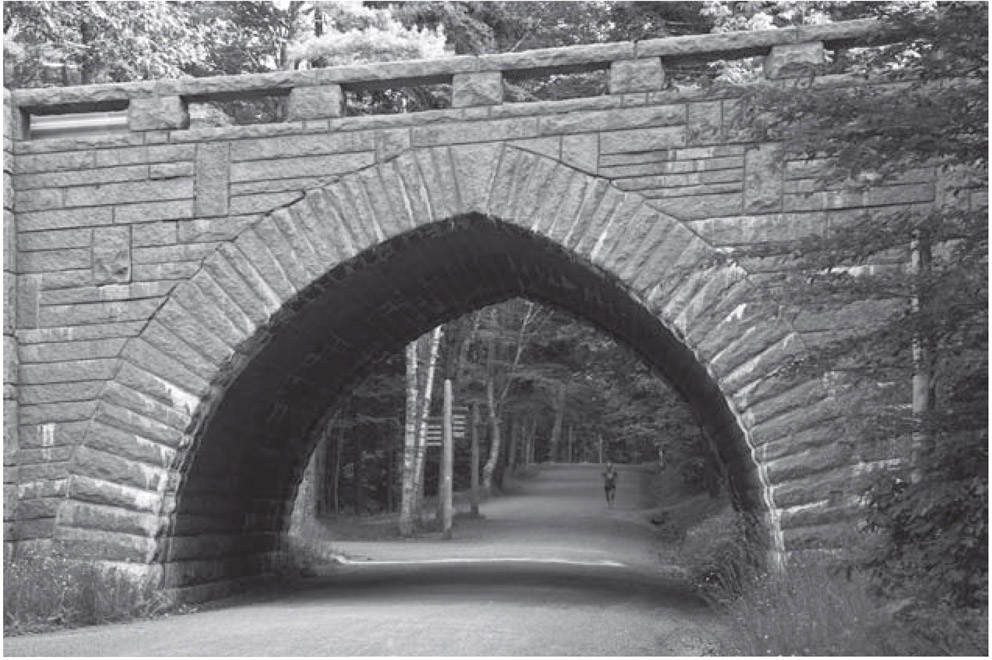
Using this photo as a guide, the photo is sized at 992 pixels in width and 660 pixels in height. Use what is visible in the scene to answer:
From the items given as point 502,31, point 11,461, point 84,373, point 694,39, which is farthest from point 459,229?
point 502,31

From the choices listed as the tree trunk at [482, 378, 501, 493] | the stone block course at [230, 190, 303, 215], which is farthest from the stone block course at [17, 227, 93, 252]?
the tree trunk at [482, 378, 501, 493]

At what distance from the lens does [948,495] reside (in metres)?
6.32

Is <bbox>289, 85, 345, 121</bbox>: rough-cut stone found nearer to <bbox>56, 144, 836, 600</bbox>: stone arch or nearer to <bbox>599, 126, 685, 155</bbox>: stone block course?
<bbox>56, 144, 836, 600</bbox>: stone arch

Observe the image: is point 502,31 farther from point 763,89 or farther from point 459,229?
point 763,89

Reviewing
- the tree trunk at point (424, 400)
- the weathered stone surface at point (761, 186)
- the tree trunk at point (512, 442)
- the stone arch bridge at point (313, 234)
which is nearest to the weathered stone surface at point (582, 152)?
the stone arch bridge at point (313, 234)

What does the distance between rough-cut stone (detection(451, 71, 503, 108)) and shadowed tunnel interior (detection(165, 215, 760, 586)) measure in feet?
2.98

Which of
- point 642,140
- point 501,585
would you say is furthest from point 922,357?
point 501,585

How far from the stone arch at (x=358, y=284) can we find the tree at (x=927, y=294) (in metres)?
2.88

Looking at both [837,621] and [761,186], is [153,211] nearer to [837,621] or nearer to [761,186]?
[761,186]

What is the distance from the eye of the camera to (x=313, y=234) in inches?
442

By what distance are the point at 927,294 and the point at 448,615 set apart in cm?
462

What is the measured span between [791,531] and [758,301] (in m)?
1.63

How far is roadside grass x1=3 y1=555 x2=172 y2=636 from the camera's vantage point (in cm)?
999

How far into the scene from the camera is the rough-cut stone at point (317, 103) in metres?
11.4
